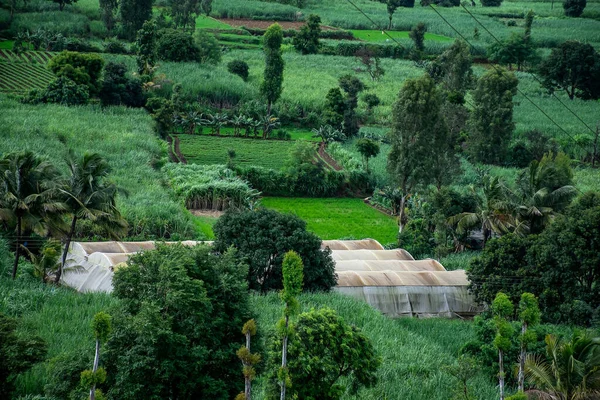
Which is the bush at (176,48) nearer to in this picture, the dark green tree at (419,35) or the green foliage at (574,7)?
the dark green tree at (419,35)

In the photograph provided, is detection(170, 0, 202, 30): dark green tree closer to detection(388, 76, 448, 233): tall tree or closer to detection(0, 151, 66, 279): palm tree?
detection(388, 76, 448, 233): tall tree

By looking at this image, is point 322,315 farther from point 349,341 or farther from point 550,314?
point 550,314

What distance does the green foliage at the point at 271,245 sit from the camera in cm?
3275

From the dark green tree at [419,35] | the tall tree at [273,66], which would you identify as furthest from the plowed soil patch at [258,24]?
the tall tree at [273,66]

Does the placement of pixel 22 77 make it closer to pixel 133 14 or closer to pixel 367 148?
pixel 133 14

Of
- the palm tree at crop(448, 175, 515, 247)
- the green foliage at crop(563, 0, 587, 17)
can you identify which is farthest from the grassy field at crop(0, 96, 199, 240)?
the green foliage at crop(563, 0, 587, 17)

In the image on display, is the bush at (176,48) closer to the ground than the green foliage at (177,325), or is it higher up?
closer to the ground

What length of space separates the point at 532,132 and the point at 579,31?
51947mm

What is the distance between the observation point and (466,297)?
120 ft

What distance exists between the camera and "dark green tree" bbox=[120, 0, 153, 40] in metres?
87.0

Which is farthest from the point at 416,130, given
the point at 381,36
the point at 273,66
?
the point at 381,36

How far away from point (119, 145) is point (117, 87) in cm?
1335

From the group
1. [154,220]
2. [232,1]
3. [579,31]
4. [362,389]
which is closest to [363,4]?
[232,1]

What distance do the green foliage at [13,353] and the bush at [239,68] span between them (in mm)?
59886
